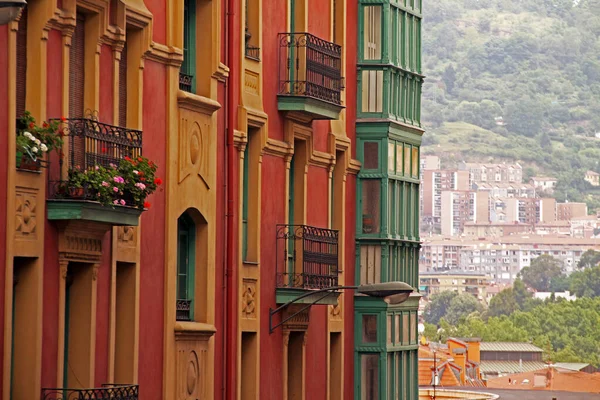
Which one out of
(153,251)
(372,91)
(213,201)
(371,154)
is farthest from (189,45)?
(371,154)

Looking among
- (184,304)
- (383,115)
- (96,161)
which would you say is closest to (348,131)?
(383,115)

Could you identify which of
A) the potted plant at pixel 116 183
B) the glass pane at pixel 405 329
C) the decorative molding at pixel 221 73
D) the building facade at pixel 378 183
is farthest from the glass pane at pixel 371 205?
the potted plant at pixel 116 183

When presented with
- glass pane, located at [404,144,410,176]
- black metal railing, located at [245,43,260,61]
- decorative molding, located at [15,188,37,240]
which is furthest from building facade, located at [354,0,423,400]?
decorative molding, located at [15,188,37,240]

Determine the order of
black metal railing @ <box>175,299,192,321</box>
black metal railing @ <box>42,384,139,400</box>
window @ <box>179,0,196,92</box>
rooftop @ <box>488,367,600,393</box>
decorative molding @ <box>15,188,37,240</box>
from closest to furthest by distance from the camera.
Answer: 1. decorative molding @ <box>15,188,37,240</box>
2. black metal railing @ <box>42,384,139,400</box>
3. black metal railing @ <box>175,299,192,321</box>
4. window @ <box>179,0,196,92</box>
5. rooftop @ <box>488,367,600,393</box>

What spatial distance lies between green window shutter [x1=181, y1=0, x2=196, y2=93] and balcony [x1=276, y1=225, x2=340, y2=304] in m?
5.74

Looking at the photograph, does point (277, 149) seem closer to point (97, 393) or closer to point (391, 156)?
point (391, 156)

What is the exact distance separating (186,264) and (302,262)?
5768mm

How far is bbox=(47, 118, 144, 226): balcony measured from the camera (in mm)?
25141

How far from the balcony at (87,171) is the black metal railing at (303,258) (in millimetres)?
10666

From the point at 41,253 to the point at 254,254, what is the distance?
11.3m

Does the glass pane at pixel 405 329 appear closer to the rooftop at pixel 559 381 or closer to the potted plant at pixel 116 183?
the potted plant at pixel 116 183

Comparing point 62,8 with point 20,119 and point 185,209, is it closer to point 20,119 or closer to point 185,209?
point 20,119

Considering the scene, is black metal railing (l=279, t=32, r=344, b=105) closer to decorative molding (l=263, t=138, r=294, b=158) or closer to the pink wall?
decorative molding (l=263, t=138, r=294, b=158)

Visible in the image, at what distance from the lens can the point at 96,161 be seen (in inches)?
1028
